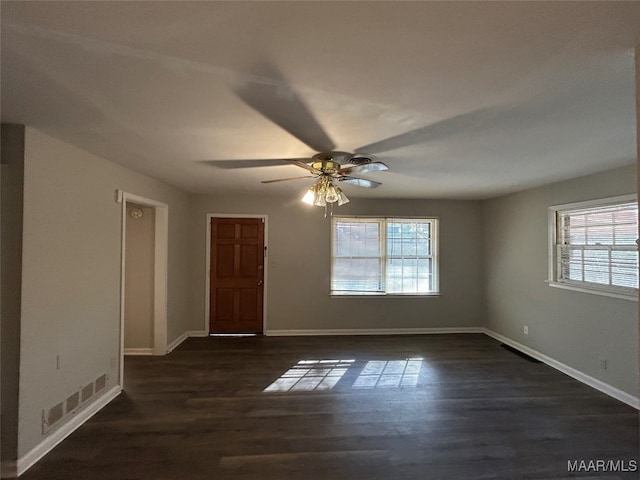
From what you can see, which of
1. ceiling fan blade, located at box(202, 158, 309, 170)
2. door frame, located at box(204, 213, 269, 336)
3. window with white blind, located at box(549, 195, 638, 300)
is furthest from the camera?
door frame, located at box(204, 213, 269, 336)

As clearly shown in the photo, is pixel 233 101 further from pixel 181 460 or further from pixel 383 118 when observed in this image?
pixel 181 460

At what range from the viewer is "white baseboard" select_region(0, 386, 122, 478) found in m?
2.12

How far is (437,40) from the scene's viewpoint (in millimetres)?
1232

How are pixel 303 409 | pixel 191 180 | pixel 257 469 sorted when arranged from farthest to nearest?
pixel 191 180 → pixel 303 409 → pixel 257 469

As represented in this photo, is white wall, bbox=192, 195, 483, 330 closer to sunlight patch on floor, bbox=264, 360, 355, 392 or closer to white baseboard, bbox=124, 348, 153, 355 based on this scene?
white baseboard, bbox=124, 348, 153, 355

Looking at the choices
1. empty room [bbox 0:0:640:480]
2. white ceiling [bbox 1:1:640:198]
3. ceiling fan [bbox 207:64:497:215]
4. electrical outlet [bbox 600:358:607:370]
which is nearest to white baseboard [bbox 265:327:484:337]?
empty room [bbox 0:0:640:480]

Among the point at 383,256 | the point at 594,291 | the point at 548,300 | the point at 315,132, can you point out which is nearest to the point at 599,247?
the point at 594,291

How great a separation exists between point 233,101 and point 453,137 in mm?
1561

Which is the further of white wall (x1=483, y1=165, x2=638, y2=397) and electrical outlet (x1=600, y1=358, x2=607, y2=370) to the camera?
electrical outlet (x1=600, y1=358, x2=607, y2=370)

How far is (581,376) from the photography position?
3.65 metres

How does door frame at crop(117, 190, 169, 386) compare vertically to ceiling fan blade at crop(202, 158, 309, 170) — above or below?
below

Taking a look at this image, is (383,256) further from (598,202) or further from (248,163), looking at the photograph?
(248,163)

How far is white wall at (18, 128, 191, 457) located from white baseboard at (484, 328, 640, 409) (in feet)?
14.3

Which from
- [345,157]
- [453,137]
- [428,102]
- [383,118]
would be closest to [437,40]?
[428,102]
